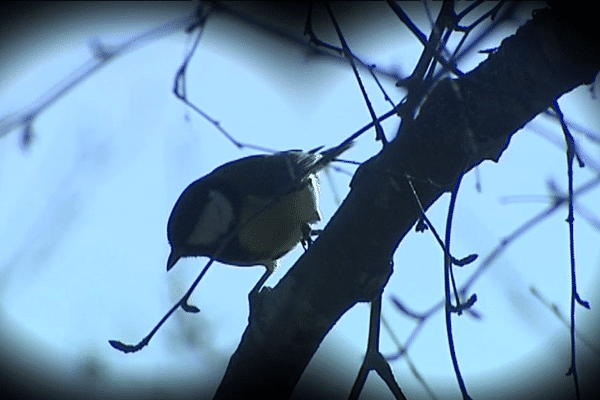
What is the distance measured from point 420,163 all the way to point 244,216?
5.35 ft

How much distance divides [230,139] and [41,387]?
1.30 meters

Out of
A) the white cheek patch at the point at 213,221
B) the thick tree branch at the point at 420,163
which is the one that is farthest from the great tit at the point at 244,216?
the thick tree branch at the point at 420,163

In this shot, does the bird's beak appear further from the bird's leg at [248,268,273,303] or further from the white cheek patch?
the bird's leg at [248,268,273,303]

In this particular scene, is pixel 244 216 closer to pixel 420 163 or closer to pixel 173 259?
pixel 173 259

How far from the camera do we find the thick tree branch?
5.07ft

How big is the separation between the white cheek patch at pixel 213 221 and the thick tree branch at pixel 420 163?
1.32m

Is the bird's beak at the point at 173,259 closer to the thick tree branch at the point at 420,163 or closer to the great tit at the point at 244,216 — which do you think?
the great tit at the point at 244,216

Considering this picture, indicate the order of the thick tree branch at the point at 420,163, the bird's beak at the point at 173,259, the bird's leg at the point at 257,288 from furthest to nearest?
the bird's beak at the point at 173,259 → the bird's leg at the point at 257,288 → the thick tree branch at the point at 420,163

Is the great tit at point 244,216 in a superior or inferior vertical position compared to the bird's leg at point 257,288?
superior

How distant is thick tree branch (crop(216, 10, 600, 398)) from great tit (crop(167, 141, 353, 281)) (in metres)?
1.31

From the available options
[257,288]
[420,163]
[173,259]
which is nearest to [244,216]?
[173,259]

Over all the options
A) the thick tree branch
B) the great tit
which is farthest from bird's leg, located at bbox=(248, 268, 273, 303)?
the great tit

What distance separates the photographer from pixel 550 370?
2047 mm

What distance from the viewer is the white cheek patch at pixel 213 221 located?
314cm
